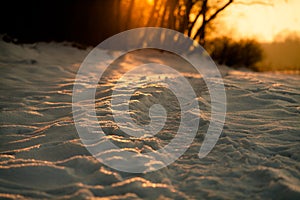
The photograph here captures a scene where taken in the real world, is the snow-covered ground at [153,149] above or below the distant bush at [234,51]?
below

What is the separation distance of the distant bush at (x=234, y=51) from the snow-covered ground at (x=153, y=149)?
10.8m

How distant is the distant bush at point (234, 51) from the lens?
50.1 feet

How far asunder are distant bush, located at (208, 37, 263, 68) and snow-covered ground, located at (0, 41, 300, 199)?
35.4 feet

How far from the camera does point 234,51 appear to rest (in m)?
15.4

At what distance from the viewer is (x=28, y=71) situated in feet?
19.4

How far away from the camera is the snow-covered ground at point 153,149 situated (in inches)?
83.9

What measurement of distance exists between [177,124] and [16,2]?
328 inches

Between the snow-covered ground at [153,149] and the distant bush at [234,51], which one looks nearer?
the snow-covered ground at [153,149]

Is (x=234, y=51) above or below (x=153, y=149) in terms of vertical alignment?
above

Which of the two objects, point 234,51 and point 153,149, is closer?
point 153,149

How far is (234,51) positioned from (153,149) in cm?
1376

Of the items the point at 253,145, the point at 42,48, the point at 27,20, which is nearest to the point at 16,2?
the point at 27,20

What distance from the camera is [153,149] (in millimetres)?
2789

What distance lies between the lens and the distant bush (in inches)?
602
